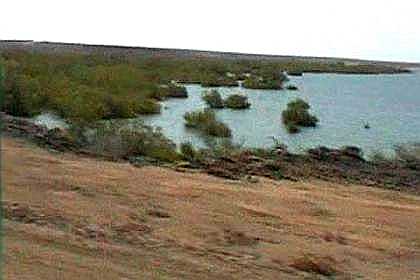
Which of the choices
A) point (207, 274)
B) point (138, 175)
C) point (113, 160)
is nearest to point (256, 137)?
point (113, 160)

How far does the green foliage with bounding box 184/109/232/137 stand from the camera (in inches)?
1280

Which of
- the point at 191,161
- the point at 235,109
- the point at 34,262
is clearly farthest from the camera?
the point at 235,109

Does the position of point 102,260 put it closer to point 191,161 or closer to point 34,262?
point 34,262

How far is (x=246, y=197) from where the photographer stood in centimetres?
1603

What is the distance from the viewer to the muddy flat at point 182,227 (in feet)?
31.3

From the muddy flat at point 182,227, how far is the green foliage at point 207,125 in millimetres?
13851

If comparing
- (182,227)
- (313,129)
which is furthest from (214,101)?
(182,227)

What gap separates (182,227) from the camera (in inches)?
481

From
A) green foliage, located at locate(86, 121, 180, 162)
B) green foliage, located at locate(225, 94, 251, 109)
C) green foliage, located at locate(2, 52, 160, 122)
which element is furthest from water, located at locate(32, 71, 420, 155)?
green foliage, located at locate(86, 121, 180, 162)

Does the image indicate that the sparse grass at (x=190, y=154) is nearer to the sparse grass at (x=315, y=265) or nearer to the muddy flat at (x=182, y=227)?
the muddy flat at (x=182, y=227)

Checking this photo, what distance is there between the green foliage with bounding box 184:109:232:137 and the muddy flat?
13851 mm

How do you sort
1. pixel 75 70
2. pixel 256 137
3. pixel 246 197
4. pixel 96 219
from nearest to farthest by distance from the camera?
1. pixel 96 219
2. pixel 246 197
3. pixel 256 137
4. pixel 75 70

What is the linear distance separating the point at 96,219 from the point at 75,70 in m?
50.6

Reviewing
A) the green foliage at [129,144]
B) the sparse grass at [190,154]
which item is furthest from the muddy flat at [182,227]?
the sparse grass at [190,154]
